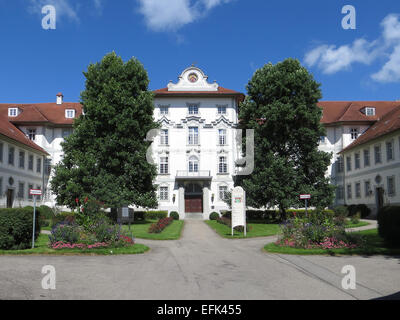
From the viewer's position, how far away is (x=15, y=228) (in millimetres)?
14430

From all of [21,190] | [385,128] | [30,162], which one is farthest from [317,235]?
[30,162]

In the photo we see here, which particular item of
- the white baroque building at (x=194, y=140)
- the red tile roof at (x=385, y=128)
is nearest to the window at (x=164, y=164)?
the white baroque building at (x=194, y=140)

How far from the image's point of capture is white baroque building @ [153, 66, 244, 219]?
4381 cm

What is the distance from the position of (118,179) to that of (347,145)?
28.0 meters

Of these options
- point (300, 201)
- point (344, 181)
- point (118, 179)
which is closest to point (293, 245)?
point (300, 201)

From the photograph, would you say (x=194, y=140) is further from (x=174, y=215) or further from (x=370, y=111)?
(x=370, y=111)

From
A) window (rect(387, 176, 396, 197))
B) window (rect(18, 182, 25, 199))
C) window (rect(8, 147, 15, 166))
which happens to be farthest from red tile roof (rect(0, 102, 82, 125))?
window (rect(387, 176, 396, 197))

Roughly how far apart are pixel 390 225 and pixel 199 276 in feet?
31.5

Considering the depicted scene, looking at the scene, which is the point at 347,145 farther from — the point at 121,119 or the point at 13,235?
the point at 13,235

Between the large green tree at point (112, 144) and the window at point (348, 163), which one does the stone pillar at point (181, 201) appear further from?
the window at point (348, 163)

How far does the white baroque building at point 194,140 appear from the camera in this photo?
1725 inches

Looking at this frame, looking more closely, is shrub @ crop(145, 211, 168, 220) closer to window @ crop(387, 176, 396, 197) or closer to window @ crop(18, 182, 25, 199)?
window @ crop(18, 182, 25, 199)

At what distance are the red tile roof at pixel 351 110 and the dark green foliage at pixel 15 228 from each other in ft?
125

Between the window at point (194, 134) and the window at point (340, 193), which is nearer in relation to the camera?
the window at point (194, 134)
